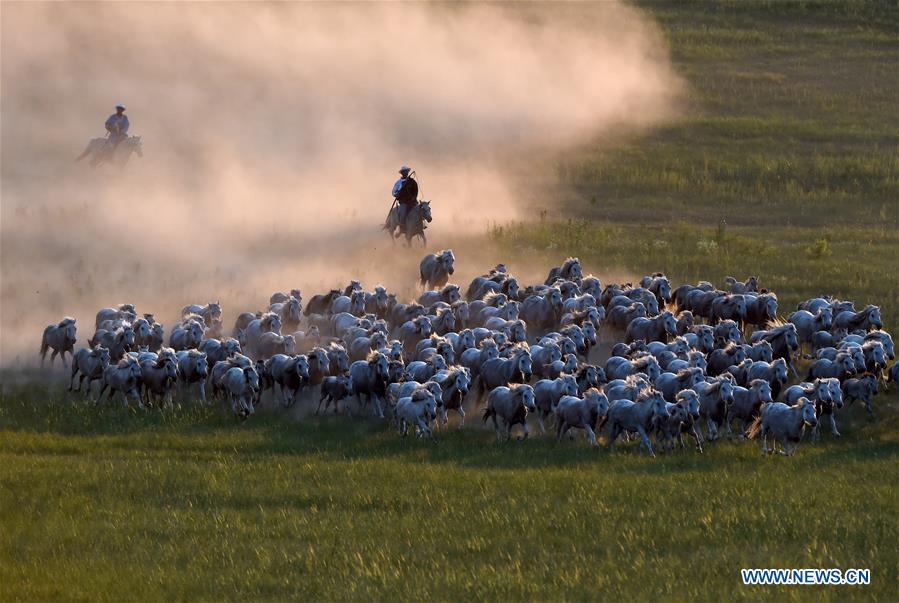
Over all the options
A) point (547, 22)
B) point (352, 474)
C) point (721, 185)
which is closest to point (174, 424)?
point (352, 474)

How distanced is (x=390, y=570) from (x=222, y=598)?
238 centimetres

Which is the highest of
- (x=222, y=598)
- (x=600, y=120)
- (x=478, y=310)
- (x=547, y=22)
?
(x=547, y=22)

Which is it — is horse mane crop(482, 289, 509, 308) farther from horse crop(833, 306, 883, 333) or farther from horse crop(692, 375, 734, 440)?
horse crop(692, 375, 734, 440)

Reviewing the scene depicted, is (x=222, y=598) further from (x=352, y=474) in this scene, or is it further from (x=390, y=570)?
(x=352, y=474)

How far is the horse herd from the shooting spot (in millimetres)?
28922

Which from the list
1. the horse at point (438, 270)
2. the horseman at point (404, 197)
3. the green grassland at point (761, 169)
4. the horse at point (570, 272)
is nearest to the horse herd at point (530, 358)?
the horse at point (570, 272)

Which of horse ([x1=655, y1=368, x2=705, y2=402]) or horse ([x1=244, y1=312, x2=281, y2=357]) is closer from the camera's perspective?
horse ([x1=655, y1=368, x2=705, y2=402])

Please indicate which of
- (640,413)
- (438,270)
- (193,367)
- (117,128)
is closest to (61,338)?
(193,367)

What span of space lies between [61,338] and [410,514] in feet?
51.2

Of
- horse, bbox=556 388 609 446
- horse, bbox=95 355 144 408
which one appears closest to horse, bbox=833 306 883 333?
horse, bbox=556 388 609 446

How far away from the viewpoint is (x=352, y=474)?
1021 inches

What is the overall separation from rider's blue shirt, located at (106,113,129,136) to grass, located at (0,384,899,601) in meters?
35.2

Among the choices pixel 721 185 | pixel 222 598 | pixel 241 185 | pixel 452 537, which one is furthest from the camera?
pixel 721 185

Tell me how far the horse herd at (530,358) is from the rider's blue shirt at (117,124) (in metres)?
26.4
